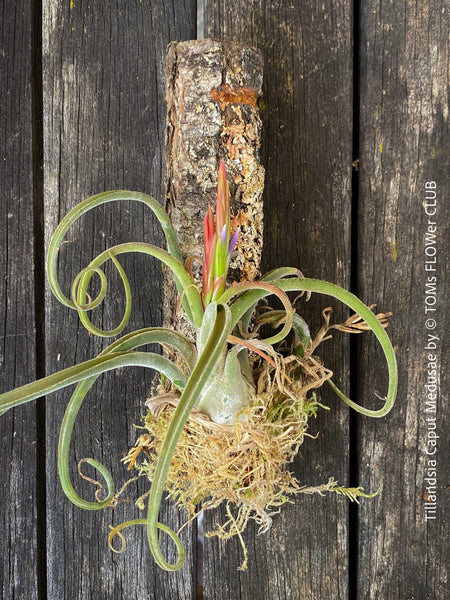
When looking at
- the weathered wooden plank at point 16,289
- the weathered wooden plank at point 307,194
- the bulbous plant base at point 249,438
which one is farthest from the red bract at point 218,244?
the weathered wooden plank at point 16,289

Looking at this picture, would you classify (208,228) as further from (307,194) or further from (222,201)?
(307,194)

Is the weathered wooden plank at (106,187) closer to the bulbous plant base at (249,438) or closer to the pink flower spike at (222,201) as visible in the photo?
the bulbous plant base at (249,438)

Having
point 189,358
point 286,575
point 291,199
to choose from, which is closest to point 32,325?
point 189,358

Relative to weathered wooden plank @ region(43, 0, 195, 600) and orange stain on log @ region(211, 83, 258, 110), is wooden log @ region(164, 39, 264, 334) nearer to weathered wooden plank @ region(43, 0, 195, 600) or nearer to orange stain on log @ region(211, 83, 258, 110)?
orange stain on log @ region(211, 83, 258, 110)

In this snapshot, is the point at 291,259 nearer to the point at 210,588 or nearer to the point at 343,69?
the point at 343,69

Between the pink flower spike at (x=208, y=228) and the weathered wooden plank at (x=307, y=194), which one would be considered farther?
the weathered wooden plank at (x=307, y=194)
